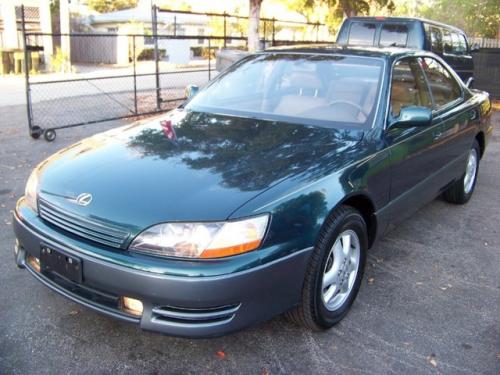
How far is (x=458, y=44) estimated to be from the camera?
11.7 meters

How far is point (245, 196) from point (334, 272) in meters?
0.86

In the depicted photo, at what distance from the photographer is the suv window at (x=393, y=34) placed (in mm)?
9875

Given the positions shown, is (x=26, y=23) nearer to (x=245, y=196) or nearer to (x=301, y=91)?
(x=301, y=91)

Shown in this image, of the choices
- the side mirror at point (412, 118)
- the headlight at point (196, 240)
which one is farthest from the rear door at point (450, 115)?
the headlight at point (196, 240)

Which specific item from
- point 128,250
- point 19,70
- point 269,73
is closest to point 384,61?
point 269,73

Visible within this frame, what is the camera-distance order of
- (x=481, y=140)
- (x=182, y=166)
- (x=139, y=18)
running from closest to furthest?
(x=182, y=166)
(x=481, y=140)
(x=139, y=18)

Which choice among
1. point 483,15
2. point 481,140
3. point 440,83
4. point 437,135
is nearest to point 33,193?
point 437,135

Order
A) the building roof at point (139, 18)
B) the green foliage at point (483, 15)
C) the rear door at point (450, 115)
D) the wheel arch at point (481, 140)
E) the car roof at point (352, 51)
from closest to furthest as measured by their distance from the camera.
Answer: the car roof at point (352, 51) < the rear door at point (450, 115) < the wheel arch at point (481, 140) < the green foliage at point (483, 15) < the building roof at point (139, 18)

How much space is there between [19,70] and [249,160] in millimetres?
19298

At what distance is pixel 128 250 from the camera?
256 centimetres

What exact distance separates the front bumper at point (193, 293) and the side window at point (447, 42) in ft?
30.8

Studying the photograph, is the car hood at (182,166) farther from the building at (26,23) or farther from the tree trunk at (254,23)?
the building at (26,23)

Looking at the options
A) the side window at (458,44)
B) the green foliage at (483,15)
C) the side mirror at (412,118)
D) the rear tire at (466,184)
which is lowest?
the rear tire at (466,184)

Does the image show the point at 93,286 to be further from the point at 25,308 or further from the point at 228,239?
the point at 25,308
